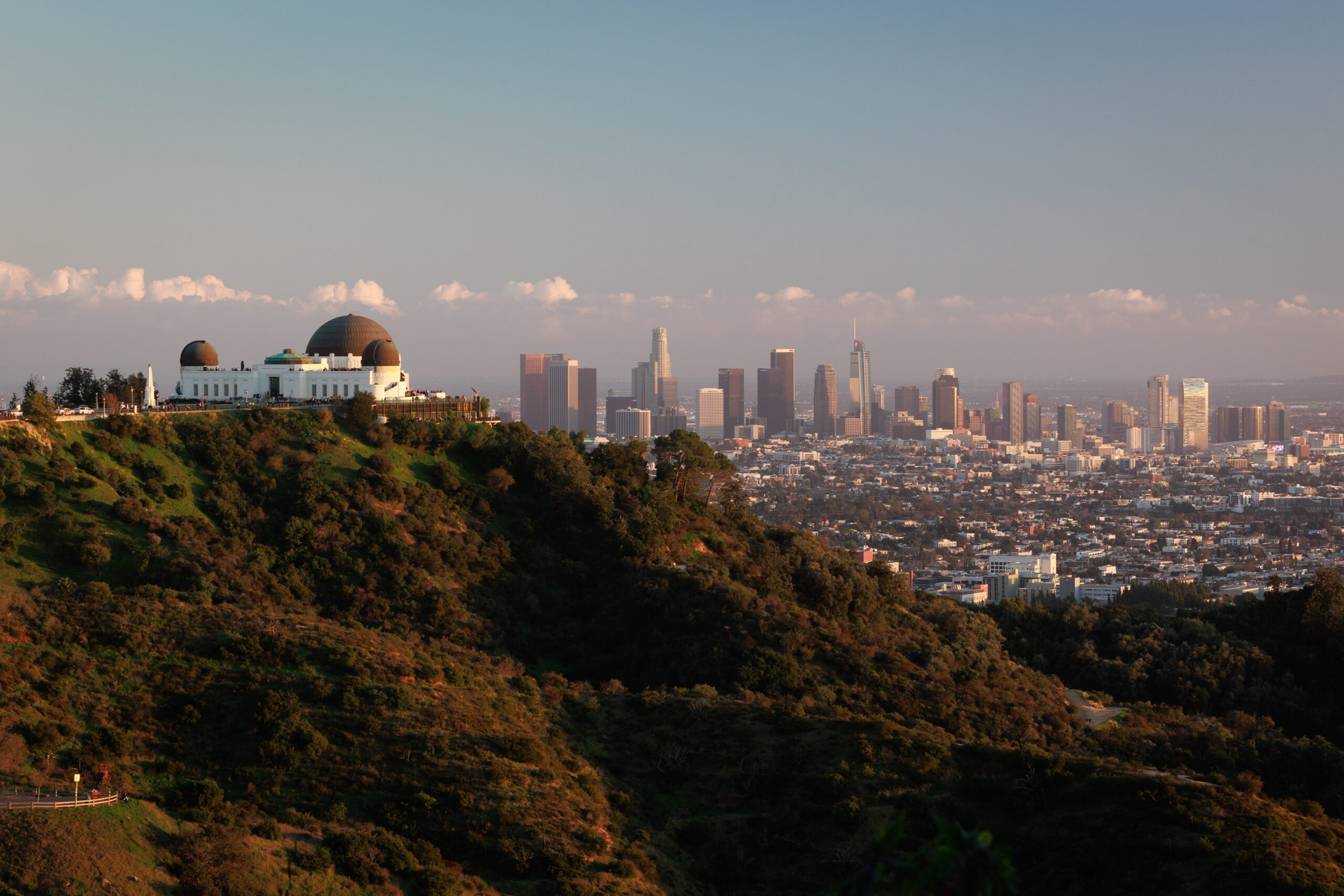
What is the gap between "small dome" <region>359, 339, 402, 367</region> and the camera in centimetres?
5381

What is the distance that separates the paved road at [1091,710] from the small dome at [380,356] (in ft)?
102

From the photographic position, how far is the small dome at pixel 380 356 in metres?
53.8

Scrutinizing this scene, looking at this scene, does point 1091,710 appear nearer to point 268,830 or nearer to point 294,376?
point 268,830

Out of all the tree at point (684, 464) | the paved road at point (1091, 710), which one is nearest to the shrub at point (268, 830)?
the paved road at point (1091, 710)

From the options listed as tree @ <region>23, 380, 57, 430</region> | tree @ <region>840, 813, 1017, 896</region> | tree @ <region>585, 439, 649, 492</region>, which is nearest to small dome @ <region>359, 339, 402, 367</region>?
tree @ <region>585, 439, 649, 492</region>

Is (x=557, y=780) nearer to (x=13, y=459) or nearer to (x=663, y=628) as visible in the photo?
(x=663, y=628)

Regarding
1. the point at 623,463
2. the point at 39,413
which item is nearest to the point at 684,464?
the point at 623,463

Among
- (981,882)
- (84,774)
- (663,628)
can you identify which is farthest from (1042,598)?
(981,882)

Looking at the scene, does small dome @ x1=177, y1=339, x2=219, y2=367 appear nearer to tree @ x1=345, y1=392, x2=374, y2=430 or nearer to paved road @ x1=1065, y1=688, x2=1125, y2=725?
tree @ x1=345, y1=392, x2=374, y2=430

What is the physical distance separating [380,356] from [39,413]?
15265 mm

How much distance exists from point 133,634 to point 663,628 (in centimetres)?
1646

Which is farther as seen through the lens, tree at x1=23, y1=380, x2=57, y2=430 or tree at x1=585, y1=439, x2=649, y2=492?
tree at x1=585, y1=439, x2=649, y2=492

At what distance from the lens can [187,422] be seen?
150 feet

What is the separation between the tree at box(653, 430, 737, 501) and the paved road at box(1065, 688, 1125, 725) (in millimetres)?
16627
